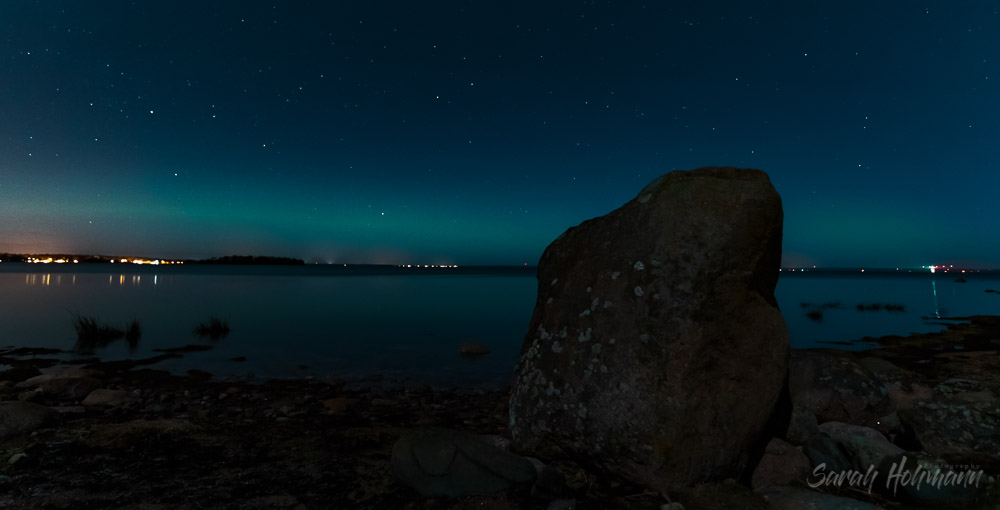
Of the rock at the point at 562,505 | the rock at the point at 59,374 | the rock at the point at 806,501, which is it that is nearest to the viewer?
the rock at the point at 806,501

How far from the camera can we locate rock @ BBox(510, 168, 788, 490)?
4637 mm

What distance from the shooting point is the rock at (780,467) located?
16.1 ft

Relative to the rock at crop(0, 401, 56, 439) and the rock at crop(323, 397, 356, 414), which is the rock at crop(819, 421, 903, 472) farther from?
the rock at crop(0, 401, 56, 439)

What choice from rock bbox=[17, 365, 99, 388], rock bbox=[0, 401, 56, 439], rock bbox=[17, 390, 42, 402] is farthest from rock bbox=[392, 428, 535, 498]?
rock bbox=[17, 365, 99, 388]

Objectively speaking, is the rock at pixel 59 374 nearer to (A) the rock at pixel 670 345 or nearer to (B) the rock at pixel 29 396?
(B) the rock at pixel 29 396

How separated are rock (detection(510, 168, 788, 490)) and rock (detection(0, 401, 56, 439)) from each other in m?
7.05

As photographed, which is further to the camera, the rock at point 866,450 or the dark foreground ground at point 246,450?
the rock at point 866,450

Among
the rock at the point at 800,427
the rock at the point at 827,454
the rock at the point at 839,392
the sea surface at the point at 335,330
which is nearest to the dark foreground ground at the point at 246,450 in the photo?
the rock at the point at 827,454

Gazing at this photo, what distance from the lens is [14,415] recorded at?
6.50 meters

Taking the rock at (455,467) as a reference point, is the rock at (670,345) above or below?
above

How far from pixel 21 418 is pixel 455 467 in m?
6.89

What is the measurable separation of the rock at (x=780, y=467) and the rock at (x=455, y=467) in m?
2.63

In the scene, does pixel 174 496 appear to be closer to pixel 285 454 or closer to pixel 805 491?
pixel 285 454

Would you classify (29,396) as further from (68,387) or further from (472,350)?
(472,350)
